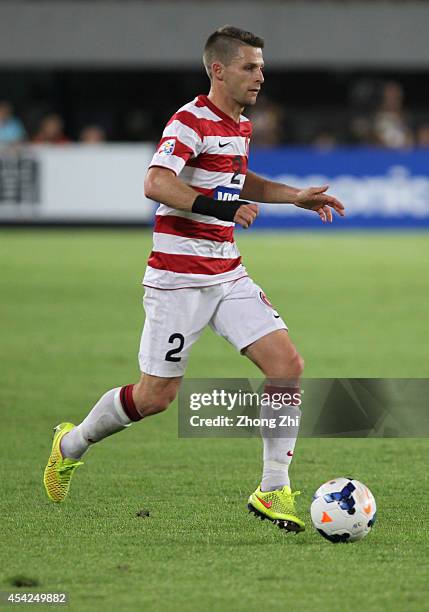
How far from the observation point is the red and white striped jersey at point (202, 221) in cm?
631

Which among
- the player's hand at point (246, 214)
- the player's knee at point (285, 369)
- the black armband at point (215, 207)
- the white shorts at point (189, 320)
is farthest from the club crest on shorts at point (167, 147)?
the player's knee at point (285, 369)

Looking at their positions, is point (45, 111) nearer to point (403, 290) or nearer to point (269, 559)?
point (403, 290)

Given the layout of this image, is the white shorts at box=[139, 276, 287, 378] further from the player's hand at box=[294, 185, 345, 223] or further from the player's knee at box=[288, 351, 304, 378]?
the player's hand at box=[294, 185, 345, 223]

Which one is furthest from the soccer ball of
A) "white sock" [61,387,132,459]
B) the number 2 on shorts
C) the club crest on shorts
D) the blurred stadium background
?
the club crest on shorts

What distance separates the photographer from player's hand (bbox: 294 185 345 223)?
636 cm

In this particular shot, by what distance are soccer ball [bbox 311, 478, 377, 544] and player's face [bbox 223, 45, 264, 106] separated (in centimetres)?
193

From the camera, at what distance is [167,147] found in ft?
20.0

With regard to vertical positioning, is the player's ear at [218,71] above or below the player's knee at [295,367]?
above

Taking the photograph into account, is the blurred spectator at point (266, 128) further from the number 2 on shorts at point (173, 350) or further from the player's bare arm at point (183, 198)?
the player's bare arm at point (183, 198)

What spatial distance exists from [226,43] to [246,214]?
101 cm

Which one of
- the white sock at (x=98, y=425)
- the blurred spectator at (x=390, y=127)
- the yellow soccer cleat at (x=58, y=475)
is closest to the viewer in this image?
the white sock at (x=98, y=425)

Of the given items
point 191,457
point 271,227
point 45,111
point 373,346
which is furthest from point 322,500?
point 45,111

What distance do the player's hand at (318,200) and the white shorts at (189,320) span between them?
0.52 metres

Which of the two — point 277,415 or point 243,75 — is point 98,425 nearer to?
point 277,415
